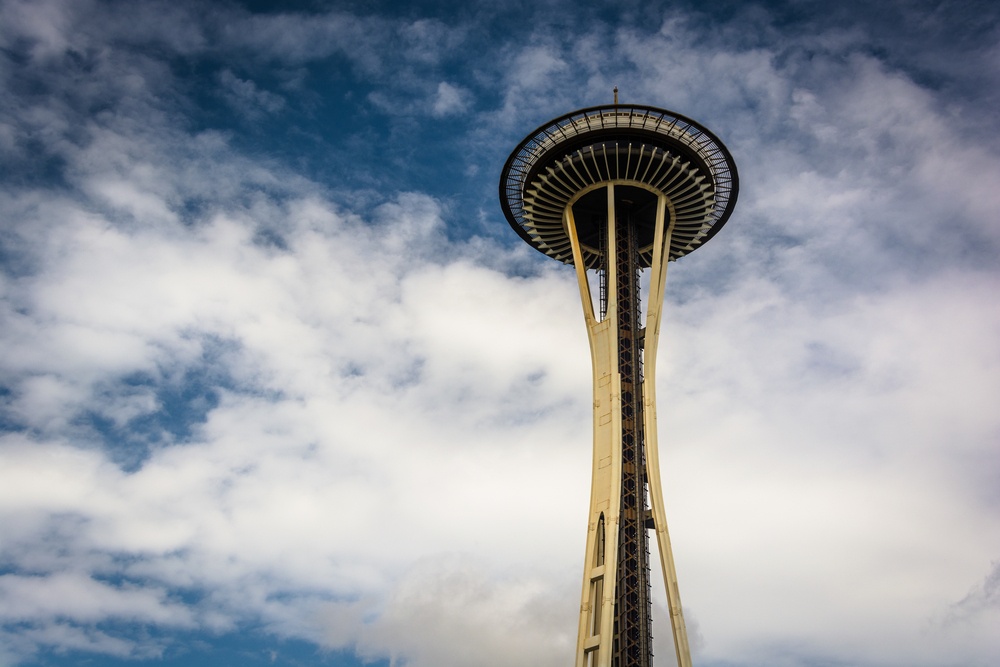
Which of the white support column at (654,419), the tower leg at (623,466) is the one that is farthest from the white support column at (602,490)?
the white support column at (654,419)

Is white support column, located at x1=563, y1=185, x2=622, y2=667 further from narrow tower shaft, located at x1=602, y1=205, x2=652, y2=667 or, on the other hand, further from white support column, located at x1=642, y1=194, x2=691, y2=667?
white support column, located at x1=642, y1=194, x2=691, y2=667

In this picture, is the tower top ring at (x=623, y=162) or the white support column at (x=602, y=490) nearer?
the white support column at (x=602, y=490)

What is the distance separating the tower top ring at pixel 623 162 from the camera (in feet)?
259

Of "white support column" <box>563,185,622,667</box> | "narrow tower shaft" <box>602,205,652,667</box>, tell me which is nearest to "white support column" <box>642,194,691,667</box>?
"narrow tower shaft" <box>602,205,652,667</box>

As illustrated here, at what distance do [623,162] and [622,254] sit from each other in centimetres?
749

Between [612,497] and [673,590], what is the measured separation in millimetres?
7488

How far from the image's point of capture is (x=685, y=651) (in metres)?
67.5

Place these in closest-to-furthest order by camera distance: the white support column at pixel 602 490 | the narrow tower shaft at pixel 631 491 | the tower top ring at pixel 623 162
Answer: the white support column at pixel 602 490
the narrow tower shaft at pixel 631 491
the tower top ring at pixel 623 162

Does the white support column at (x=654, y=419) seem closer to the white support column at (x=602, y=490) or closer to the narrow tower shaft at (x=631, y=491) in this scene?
the narrow tower shaft at (x=631, y=491)

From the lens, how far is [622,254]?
8231cm

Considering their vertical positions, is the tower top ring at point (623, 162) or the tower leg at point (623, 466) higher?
the tower top ring at point (623, 162)

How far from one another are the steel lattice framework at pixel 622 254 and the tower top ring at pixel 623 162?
0.31 ft

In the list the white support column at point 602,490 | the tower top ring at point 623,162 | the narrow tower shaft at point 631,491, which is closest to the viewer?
the white support column at point 602,490

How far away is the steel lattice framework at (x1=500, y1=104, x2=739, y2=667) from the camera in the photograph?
69.1 m
